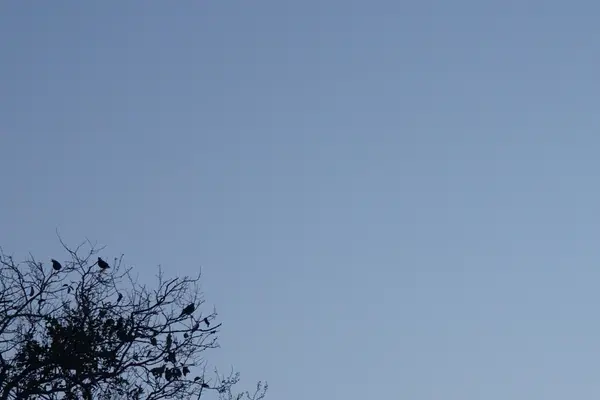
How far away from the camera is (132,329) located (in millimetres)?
19703

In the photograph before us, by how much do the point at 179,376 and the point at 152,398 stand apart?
22.7 inches

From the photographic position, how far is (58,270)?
1984 cm

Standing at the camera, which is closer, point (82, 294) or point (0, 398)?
point (0, 398)

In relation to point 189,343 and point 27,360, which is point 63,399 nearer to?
point 27,360

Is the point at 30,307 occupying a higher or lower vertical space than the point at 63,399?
higher

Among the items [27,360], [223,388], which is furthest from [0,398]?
[223,388]

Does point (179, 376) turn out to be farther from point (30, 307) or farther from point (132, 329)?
point (30, 307)

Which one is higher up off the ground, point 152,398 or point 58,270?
point 58,270

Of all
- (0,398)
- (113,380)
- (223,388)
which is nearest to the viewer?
(0,398)

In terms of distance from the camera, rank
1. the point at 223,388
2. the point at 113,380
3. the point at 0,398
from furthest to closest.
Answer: the point at 223,388, the point at 113,380, the point at 0,398

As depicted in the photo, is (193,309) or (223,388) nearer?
(193,309)

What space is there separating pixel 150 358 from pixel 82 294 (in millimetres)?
1536

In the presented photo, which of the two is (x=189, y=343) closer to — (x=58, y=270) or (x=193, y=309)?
(x=193, y=309)

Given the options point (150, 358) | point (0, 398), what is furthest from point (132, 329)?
point (0, 398)
